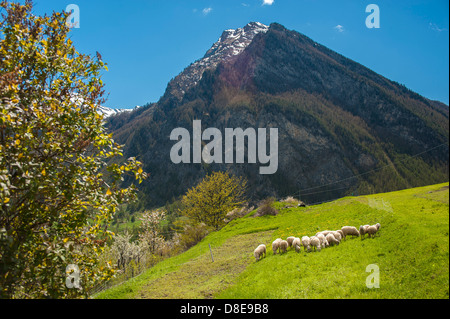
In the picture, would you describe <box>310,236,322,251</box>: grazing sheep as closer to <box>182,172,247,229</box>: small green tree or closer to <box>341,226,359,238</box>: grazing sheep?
<box>341,226,359,238</box>: grazing sheep

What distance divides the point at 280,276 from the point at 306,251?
3.90 m

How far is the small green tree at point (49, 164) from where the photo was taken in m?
7.12

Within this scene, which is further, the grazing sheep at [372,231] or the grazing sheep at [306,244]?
the grazing sheep at [306,244]

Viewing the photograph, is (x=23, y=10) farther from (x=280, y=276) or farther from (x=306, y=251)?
(x=306, y=251)

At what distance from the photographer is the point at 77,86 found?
9.72 meters

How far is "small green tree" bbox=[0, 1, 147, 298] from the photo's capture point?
7125mm

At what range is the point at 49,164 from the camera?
772 centimetres

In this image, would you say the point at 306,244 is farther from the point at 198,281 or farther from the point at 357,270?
the point at 198,281

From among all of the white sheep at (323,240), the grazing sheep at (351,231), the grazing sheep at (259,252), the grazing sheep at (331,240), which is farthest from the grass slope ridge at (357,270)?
the grazing sheep at (351,231)

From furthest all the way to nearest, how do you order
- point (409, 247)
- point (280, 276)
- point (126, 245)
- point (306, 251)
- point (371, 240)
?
point (126, 245) → point (306, 251) → point (371, 240) → point (280, 276) → point (409, 247)

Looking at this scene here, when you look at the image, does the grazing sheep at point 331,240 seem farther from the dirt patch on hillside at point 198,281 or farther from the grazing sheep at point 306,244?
the dirt patch on hillside at point 198,281

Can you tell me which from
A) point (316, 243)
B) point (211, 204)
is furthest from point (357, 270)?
point (211, 204)

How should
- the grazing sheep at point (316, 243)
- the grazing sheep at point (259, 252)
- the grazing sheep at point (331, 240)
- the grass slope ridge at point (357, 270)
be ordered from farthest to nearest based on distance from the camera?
1. the grazing sheep at point (259, 252)
2. the grazing sheep at point (331, 240)
3. the grazing sheep at point (316, 243)
4. the grass slope ridge at point (357, 270)
